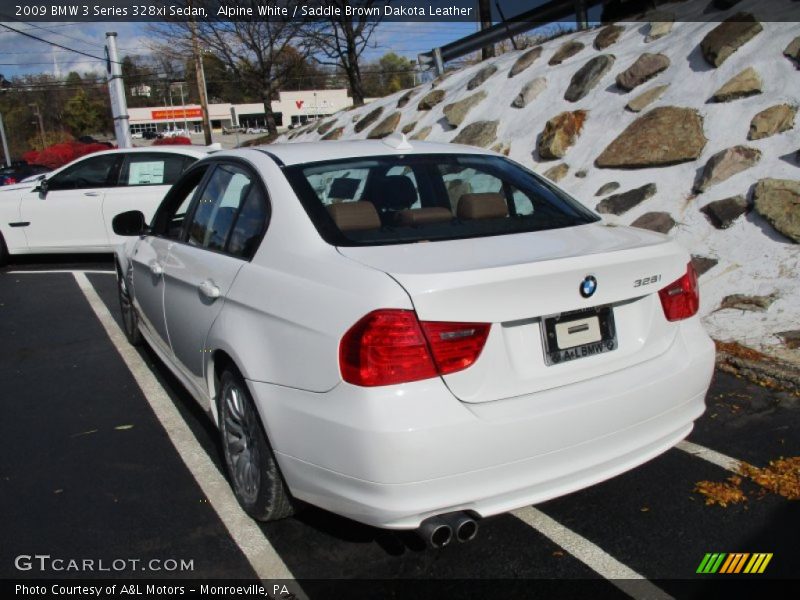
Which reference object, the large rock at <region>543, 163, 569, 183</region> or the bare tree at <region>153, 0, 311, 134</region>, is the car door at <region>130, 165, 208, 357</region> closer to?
the large rock at <region>543, 163, 569, 183</region>

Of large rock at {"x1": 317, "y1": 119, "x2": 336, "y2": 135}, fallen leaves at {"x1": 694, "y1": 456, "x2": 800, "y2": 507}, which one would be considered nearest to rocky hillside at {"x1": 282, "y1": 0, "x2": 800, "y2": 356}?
fallen leaves at {"x1": 694, "y1": 456, "x2": 800, "y2": 507}

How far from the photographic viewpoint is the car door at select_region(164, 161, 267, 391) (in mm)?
3199

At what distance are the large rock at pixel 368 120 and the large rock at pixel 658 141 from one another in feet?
21.9

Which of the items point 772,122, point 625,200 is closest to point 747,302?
point 625,200

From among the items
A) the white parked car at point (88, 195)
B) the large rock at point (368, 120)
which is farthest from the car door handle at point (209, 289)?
the large rock at point (368, 120)

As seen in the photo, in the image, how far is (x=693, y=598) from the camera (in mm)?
2535

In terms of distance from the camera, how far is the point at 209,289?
3.23 meters

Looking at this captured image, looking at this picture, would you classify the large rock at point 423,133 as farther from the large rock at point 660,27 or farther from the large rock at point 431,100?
the large rock at point 660,27

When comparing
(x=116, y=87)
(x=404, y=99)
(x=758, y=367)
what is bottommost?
(x=758, y=367)

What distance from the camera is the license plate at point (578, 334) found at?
2.51 m

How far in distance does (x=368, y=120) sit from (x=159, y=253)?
10.2 metres

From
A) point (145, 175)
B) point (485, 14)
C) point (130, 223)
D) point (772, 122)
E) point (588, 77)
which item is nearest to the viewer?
point (130, 223)

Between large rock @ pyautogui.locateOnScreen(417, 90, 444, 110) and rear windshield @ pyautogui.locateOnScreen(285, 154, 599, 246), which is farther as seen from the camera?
large rock @ pyautogui.locateOnScreen(417, 90, 444, 110)

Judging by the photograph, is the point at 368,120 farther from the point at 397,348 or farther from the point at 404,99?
the point at 397,348
